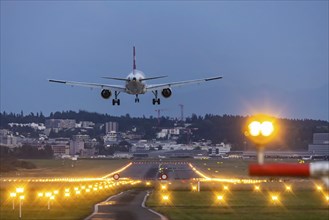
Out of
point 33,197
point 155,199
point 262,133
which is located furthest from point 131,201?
point 262,133

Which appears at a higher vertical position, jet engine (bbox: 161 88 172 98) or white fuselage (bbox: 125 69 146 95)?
white fuselage (bbox: 125 69 146 95)

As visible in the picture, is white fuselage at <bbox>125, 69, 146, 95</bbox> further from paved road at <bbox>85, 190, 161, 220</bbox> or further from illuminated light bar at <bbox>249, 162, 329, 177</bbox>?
illuminated light bar at <bbox>249, 162, 329, 177</bbox>

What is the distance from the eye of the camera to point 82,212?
56.9 m

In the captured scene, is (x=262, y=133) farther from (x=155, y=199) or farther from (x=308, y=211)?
(x=155, y=199)

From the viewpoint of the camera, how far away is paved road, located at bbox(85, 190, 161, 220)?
52.2 m

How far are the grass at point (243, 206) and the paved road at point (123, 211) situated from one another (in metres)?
1.16

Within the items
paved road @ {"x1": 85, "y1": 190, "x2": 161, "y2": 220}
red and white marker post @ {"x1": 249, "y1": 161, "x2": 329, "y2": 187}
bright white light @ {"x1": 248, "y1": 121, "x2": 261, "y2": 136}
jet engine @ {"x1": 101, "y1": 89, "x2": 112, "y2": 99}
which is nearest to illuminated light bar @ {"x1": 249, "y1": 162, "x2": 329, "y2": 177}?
red and white marker post @ {"x1": 249, "y1": 161, "x2": 329, "y2": 187}

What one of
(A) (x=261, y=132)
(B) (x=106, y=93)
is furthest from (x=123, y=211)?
(A) (x=261, y=132)

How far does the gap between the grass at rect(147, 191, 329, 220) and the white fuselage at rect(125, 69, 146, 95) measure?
9707mm

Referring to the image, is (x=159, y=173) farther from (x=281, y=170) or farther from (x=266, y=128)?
(x=281, y=170)

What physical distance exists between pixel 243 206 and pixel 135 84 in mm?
16864

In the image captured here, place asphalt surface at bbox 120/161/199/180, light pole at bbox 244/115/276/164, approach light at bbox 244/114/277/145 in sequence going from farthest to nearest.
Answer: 1. asphalt surface at bbox 120/161/199/180
2. approach light at bbox 244/114/277/145
3. light pole at bbox 244/115/276/164

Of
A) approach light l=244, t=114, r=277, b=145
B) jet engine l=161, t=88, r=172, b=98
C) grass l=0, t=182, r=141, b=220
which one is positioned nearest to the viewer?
approach light l=244, t=114, r=277, b=145

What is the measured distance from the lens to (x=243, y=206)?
205 ft
